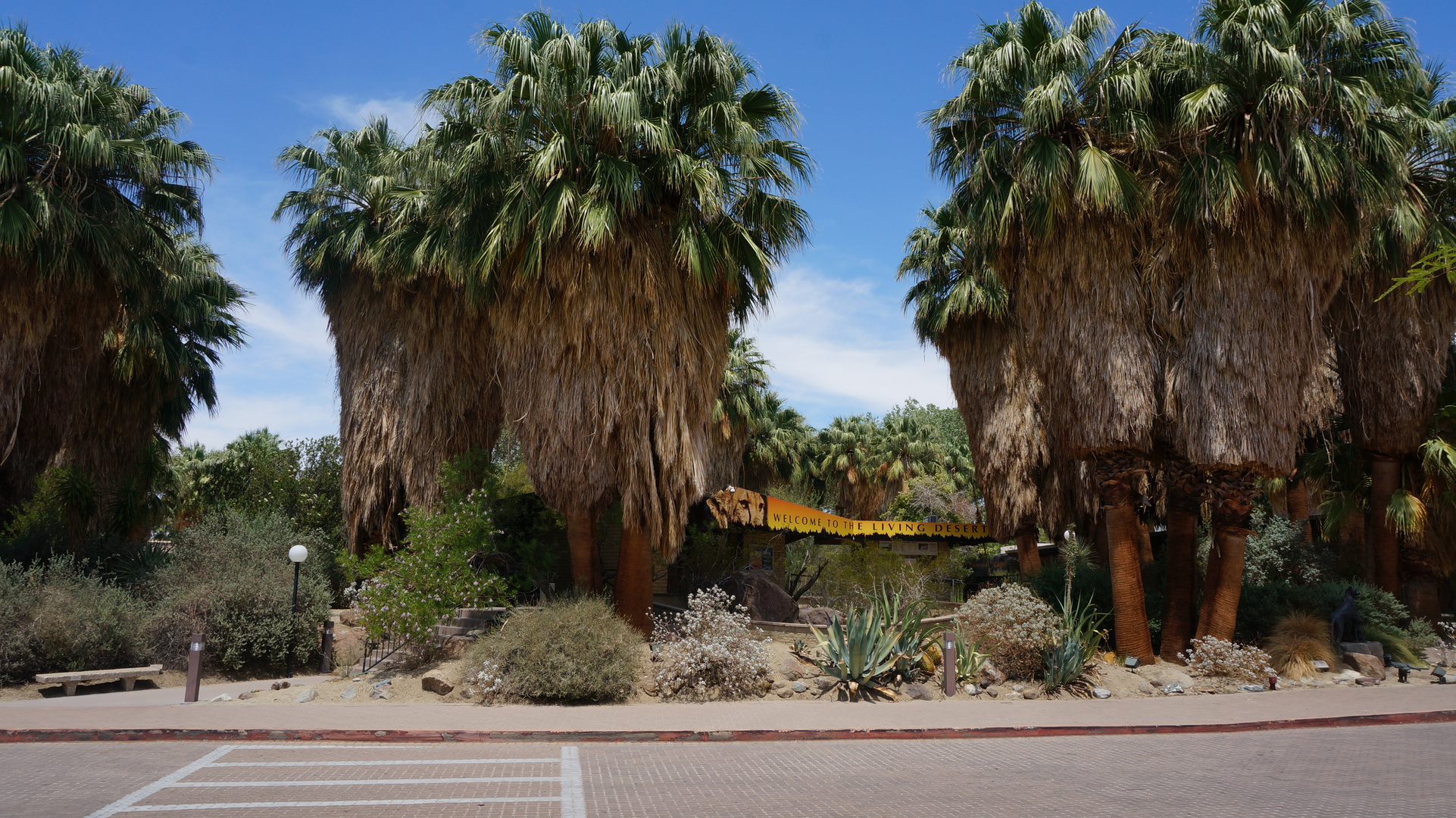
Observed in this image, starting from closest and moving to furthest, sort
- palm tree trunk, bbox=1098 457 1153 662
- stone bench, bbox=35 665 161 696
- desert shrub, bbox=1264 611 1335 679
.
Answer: stone bench, bbox=35 665 161 696, desert shrub, bbox=1264 611 1335 679, palm tree trunk, bbox=1098 457 1153 662

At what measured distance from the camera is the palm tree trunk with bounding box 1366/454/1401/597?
57.7 feet

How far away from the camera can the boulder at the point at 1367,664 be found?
551 inches

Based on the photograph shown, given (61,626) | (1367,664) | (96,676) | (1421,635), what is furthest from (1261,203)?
(61,626)

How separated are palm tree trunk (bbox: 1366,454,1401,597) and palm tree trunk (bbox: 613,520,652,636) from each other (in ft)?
47.3

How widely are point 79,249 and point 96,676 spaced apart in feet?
25.8

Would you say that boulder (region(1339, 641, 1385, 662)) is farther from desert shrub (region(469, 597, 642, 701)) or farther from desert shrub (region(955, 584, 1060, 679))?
desert shrub (region(469, 597, 642, 701))

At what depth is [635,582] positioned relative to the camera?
14477 millimetres

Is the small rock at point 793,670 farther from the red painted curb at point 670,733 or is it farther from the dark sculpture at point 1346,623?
the dark sculpture at point 1346,623

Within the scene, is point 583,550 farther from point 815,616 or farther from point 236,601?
point 815,616

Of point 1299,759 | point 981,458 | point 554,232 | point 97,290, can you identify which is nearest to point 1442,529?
point 981,458

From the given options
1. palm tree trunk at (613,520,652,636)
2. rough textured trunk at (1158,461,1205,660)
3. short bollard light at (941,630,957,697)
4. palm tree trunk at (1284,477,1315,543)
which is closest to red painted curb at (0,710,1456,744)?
short bollard light at (941,630,957,697)

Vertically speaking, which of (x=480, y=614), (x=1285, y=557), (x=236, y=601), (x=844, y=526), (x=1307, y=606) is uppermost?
(x=844, y=526)

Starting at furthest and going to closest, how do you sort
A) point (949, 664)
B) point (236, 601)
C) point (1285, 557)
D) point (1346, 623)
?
point (1285, 557), point (1346, 623), point (236, 601), point (949, 664)

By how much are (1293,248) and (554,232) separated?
1123cm
